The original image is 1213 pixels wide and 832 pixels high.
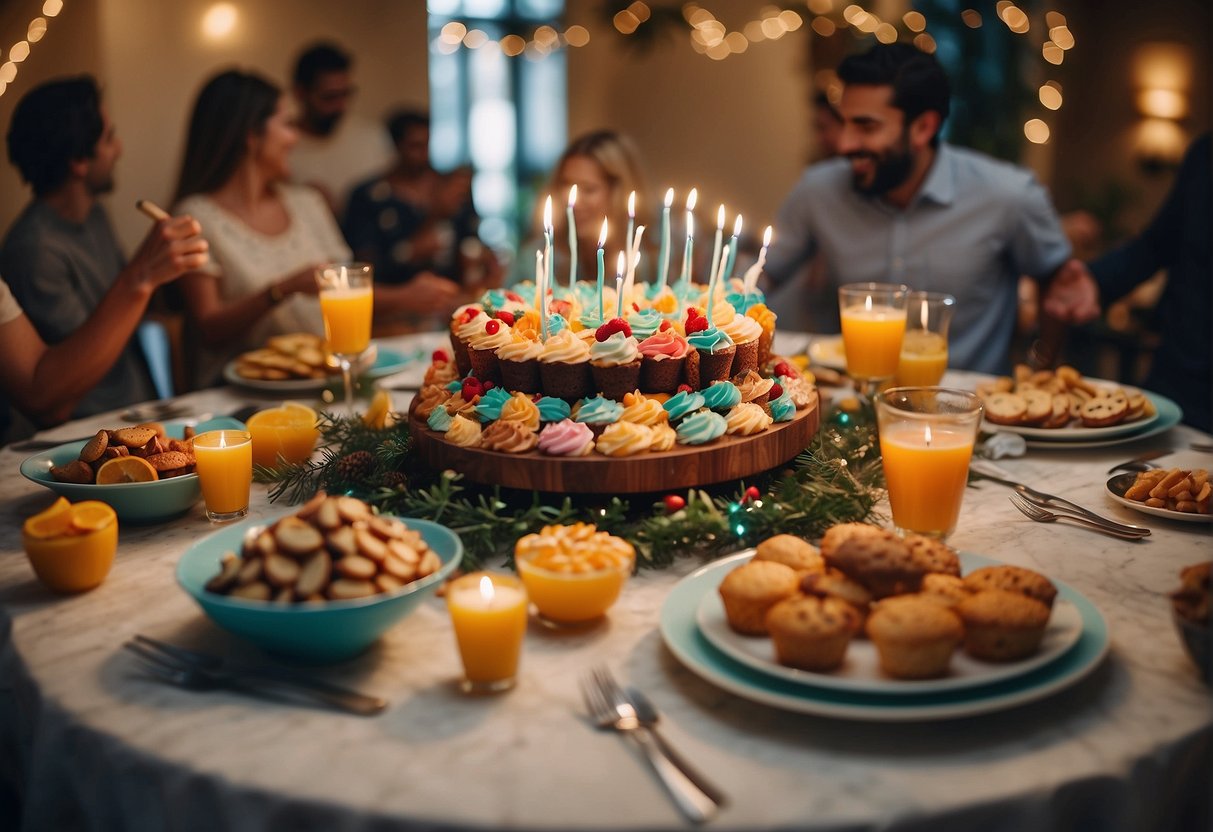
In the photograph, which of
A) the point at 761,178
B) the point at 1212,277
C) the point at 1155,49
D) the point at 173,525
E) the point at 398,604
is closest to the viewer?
the point at 398,604

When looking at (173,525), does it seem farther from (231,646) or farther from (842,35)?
(842,35)

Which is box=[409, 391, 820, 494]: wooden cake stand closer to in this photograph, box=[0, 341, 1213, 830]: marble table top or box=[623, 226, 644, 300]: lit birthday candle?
box=[0, 341, 1213, 830]: marble table top

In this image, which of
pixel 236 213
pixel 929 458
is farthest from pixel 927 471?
pixel 236 213

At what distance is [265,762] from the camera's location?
1150 millimetres

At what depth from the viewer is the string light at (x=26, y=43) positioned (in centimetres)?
404

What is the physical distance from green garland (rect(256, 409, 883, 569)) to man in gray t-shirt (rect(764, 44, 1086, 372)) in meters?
1.85

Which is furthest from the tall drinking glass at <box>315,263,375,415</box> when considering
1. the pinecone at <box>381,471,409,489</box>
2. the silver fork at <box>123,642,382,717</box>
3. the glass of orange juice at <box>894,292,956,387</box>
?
the glass of orange juice at <box>894,292,956,387</box>

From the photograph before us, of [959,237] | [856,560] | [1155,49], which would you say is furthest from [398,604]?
[1155,49]

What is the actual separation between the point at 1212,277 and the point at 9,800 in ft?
12.1

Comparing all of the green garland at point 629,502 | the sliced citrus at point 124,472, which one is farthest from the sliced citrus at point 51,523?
the green garland at point 629,502

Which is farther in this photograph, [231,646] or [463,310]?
[463,310]

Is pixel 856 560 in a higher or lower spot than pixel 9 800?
higher

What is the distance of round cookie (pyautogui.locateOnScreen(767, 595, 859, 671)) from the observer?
125 cm

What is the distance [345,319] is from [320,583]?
136 cm
